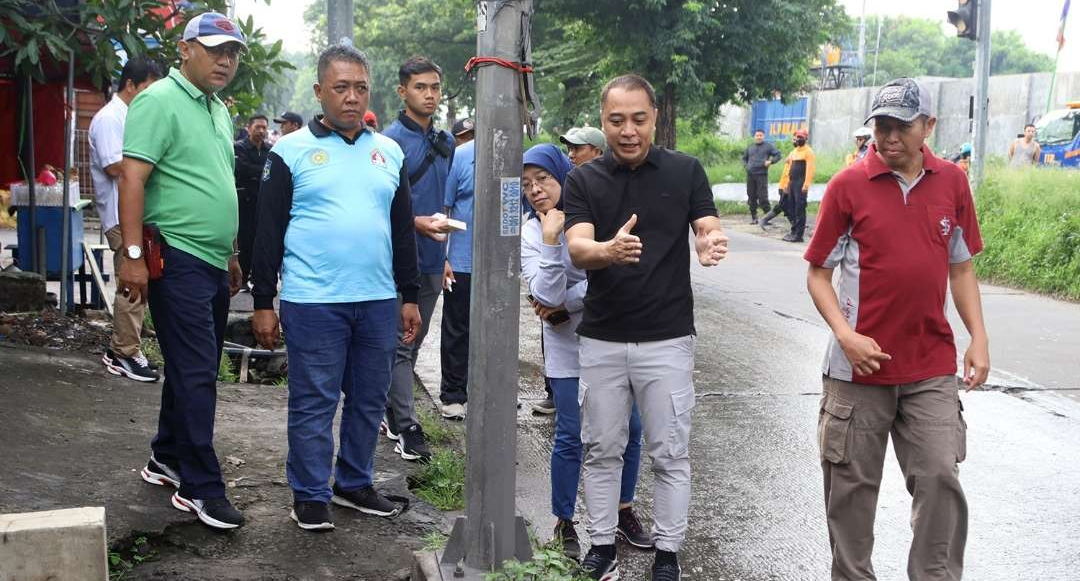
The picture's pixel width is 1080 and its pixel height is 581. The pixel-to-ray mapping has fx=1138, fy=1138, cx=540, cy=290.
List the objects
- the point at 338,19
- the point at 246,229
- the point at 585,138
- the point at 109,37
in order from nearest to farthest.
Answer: the point at 585,138 → the point at 109,37 → the point at 338,19 → the point at 246,229

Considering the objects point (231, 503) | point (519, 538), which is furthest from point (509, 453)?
point (231, 503)

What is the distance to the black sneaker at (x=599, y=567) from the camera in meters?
4.23

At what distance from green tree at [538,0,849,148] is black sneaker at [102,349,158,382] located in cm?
1526

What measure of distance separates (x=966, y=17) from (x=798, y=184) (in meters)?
4.54

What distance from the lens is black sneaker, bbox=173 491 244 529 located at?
→ 178 inches

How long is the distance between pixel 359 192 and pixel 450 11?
35.1m

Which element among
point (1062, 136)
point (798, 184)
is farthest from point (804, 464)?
point (1062, 136)

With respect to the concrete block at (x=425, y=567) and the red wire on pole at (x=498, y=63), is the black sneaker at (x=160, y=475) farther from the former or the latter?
the red wire on pole at (x=498, y=63)

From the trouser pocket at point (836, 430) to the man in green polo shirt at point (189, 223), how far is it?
231cm

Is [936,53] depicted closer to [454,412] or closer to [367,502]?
[454,412]

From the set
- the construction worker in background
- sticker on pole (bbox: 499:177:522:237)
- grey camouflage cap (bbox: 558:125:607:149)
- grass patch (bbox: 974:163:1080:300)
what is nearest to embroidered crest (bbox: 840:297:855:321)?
sticker on pole (bbox: 499:177:522:237)

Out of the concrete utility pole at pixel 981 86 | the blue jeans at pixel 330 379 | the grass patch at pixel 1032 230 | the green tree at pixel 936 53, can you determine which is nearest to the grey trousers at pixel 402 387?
the blue jeans at pixel 330 379

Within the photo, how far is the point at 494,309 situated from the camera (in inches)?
152

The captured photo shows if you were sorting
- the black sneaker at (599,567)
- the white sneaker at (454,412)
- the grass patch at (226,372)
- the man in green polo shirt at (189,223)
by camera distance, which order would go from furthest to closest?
1. the grass patch at (226,372)
2. the white sneaker at (454,412)
3. the man in green polo shirt at (189,223)
4. the black sneaker at (599,567)
